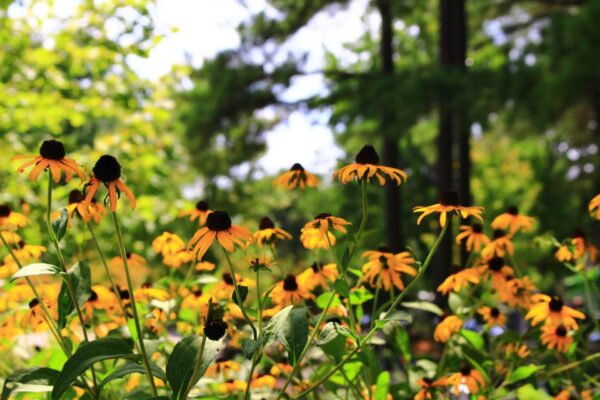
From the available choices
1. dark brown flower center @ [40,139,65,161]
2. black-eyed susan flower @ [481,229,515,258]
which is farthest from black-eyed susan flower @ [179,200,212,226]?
black-eyed susan flower @ [481,229,515,258]

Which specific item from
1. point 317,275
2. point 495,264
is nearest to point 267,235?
point 317,275

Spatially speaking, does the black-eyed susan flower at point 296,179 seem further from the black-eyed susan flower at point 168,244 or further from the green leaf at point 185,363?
the green leaf at point 185,363

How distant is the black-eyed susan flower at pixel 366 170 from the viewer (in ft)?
4.45

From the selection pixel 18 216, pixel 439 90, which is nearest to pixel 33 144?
pixel 18 216

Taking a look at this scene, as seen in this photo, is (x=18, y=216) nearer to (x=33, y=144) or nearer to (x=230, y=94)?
(x=33, y=144)

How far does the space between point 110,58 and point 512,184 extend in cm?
1166

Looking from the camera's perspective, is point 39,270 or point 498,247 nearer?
point 39,270

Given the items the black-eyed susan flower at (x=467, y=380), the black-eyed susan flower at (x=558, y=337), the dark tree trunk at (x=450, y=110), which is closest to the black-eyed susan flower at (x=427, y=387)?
the black-eyed susan flower at (x=467, y=380)

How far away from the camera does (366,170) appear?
53.9 inches

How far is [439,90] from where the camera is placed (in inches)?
273

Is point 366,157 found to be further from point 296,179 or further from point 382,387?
point 382,387

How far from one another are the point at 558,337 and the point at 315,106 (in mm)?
8517

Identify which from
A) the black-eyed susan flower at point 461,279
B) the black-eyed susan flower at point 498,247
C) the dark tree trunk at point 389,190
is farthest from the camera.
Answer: the dark tree trunk at point 389,190

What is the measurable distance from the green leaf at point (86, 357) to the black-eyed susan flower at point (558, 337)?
1214 mm
